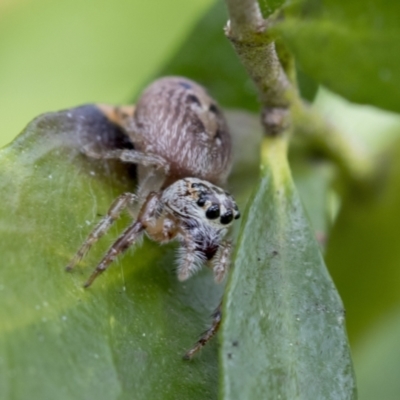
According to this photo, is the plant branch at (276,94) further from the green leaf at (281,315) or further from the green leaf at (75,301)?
the green leaf at (75,301)

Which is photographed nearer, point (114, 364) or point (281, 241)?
point (114, 364)

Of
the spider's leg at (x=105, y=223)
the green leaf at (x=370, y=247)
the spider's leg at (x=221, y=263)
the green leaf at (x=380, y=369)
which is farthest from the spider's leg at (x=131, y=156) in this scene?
the green leaf at (x=380, y=369)

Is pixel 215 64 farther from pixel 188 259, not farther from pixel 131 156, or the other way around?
pixel 188 259

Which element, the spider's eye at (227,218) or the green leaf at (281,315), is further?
the spider's eye at (227,218)

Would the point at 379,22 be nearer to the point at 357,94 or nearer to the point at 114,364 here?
the point at 357,94

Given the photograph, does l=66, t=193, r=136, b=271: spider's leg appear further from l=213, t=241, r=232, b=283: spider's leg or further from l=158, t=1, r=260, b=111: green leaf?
l=158, t=1, r=260, b=111: green leaf

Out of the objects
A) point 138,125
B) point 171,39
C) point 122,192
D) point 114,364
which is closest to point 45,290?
point 114,364

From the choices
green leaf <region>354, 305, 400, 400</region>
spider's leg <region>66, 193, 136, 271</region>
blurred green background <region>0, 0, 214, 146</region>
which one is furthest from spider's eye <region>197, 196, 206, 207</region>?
blurred green background <region>0, 0, 214, 146</region>
